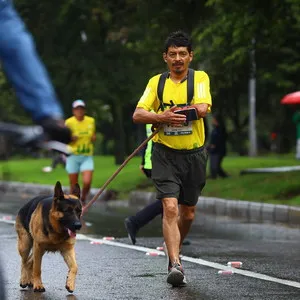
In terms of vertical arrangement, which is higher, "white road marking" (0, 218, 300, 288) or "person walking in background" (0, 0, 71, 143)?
"person walking in background" (0, 0, 71, 143)

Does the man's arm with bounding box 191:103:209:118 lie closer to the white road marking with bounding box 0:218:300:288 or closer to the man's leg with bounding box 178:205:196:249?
the man's leg with bounding box 178:205:196:249

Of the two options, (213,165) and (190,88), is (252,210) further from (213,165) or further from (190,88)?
(190,88)

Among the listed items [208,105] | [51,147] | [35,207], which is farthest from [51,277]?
[51,147]

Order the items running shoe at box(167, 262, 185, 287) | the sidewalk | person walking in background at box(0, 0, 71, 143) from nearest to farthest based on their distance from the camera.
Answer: person walking in background at box(0, 0, 71, 143)
running shoe at box(167, 262, 185, 287)
the sidewalk

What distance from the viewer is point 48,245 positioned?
27.0 ft

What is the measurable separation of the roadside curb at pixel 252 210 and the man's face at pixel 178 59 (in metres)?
7.80

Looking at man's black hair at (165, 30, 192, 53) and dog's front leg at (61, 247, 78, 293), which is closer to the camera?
dog's front leg at (61, 247, 78, 293)

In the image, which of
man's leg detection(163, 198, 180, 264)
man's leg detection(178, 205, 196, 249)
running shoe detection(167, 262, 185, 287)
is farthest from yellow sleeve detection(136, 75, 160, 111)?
running shoe detection(167, 262, 185, 287)

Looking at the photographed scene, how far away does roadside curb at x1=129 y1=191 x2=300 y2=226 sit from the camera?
16.9 meters

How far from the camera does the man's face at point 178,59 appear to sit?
9.05 m

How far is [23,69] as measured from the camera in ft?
13.7

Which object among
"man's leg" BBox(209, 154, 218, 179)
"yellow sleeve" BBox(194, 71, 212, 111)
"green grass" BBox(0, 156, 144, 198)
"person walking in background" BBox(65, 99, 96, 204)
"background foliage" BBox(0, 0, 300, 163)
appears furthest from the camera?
"man's leg" BBox(209, 154, 218, 179)

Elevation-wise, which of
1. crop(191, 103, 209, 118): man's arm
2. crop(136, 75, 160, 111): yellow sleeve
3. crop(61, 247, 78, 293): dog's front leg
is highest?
crop(136, 75, 160, 111): yellow sleeve

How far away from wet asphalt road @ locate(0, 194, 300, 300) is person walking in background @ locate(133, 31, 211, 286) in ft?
1.75
